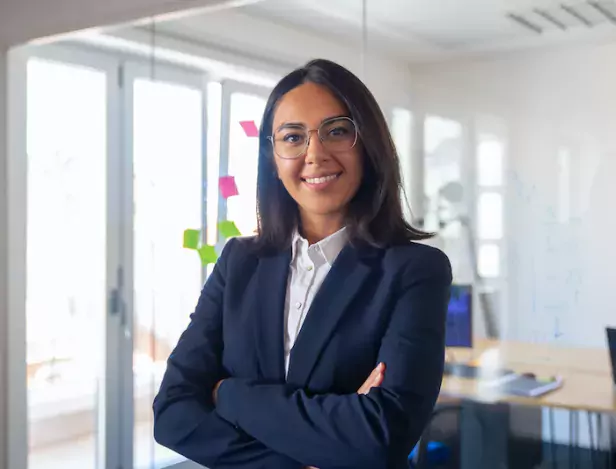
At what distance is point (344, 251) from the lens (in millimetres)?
1551

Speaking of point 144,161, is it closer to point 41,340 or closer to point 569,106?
point 41,340

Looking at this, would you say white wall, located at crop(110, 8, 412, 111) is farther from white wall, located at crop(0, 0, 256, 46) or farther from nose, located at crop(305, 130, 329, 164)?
nose, located at crop(305, 130, 329, 164)

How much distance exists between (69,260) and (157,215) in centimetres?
54

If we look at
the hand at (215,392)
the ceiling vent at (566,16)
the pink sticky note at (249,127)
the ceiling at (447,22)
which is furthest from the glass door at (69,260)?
the ceiling vent at (566,16)

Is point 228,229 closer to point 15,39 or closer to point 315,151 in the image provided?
point 315,151

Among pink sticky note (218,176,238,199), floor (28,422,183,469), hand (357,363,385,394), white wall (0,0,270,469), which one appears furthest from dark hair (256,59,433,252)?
floor (28,422,183,469)

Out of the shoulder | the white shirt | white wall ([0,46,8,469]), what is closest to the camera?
the shoulder

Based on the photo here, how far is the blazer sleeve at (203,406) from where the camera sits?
1480mm

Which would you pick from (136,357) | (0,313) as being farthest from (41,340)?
(136,357)

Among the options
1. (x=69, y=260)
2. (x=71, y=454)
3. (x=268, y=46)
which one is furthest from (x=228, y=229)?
(x=71, y=454)

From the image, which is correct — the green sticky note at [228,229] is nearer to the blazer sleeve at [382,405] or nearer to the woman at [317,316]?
the woman at [317,316]

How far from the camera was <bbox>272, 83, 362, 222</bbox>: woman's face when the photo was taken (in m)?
1.55

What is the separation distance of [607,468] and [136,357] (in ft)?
6.48

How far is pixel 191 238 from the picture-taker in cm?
279
